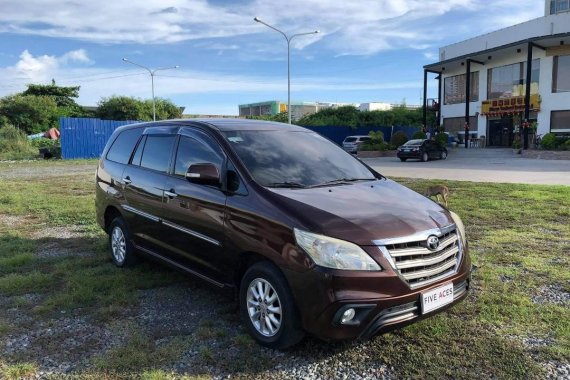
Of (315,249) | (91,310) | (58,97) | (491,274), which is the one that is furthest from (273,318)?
(58,97)

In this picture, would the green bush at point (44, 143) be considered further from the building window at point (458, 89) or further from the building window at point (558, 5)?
the building window at point (558, 5)

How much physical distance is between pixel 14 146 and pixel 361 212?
32.0m

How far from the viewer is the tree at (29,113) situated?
42438 mm

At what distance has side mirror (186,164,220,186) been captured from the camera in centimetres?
401

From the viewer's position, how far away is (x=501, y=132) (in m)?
40.4

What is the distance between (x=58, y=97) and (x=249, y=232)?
6055 cm

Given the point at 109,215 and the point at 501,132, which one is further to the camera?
the point at 501,132

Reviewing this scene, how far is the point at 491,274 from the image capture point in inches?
208

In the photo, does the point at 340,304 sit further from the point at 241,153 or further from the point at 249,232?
the point at 241,153

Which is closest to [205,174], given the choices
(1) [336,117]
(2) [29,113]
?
(2) [29,113]

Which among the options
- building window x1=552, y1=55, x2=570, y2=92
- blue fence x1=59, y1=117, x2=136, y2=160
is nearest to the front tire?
blue fence x1=59, y1=117, x2=136, y2=160

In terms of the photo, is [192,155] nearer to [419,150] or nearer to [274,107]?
[419,150]

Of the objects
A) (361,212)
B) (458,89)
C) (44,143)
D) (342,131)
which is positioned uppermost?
(458,89)

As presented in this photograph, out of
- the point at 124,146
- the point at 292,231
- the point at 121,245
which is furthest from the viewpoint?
the point at 124,146
